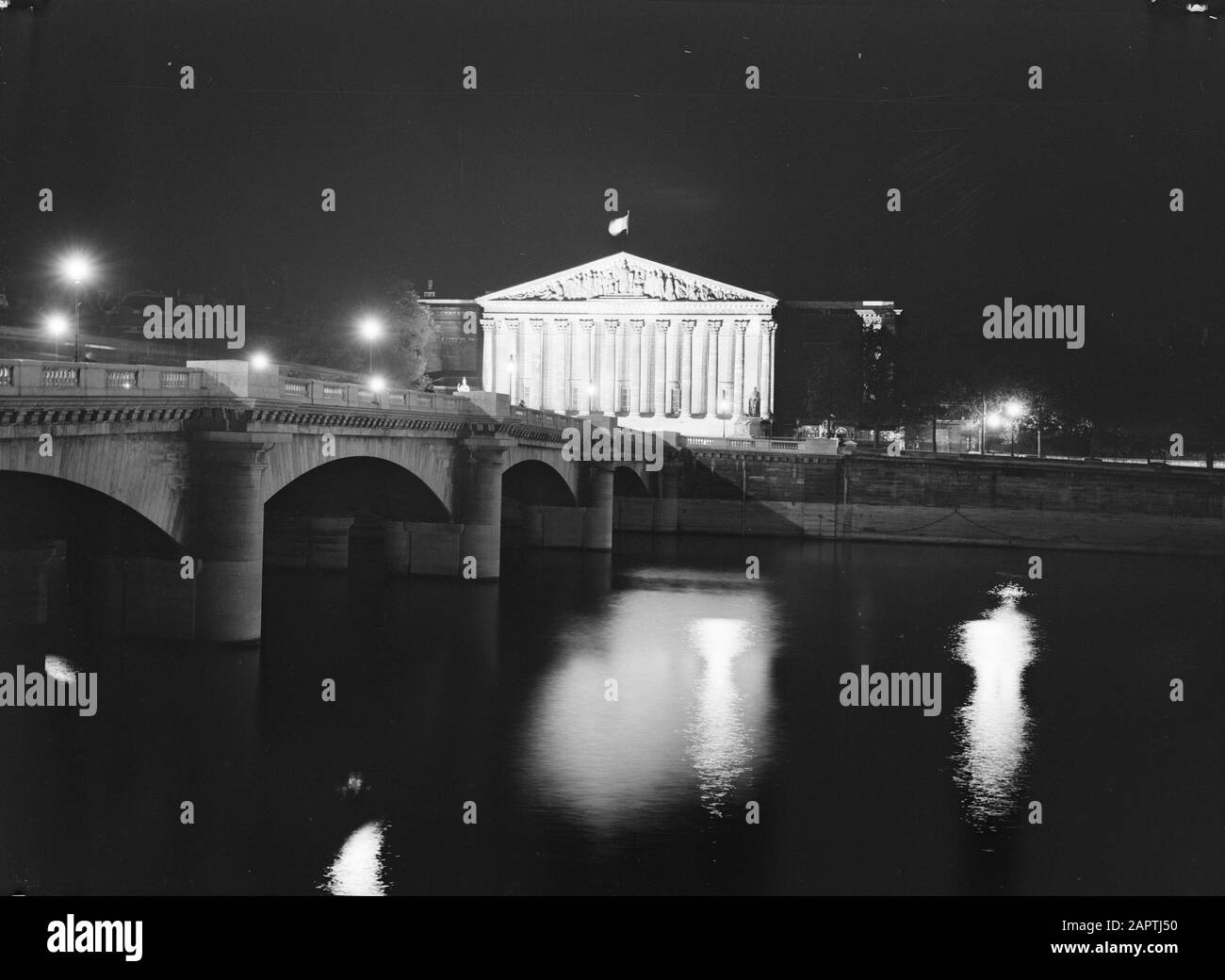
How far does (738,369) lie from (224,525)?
353 ft

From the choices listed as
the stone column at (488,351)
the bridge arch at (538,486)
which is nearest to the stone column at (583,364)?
the stone column at (488,351)

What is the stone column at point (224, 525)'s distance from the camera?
35.3 meters

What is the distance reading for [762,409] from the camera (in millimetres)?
138750

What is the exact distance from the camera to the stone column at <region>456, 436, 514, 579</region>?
53750 mm

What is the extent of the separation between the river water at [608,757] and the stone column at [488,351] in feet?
291

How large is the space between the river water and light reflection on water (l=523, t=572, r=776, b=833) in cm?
13

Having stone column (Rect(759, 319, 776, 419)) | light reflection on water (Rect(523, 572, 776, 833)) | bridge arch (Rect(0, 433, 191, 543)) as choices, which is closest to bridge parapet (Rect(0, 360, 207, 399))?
bridge arch (Rect(0, 433, 191, 543))

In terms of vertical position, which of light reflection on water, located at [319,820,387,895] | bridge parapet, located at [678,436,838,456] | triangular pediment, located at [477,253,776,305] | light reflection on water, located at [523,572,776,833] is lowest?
light reflection on water, located at [319,820,387,895]

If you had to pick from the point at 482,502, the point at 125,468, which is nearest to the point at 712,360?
the point at 482,502

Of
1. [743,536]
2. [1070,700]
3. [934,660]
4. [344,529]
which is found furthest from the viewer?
[743,536]

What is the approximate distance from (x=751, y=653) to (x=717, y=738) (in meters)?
12.0

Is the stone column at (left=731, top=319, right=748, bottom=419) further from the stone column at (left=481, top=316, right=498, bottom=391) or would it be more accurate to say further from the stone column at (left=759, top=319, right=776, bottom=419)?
the stone column at (left=481, top=316, right=498, bottom=391)
